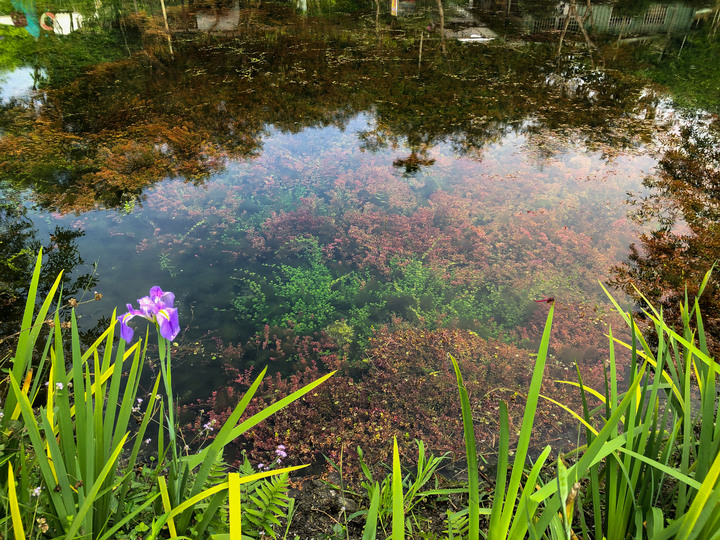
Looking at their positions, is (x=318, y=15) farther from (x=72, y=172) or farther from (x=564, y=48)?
(x=72, y=172)

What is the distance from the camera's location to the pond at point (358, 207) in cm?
186

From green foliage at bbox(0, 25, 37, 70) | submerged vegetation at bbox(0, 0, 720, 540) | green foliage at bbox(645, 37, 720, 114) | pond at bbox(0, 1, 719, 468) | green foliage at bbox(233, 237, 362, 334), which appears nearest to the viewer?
submerged vegetation at bbox(0, 0, 720, 540)

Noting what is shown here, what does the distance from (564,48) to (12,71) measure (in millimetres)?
6362

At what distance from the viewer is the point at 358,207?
2752mm

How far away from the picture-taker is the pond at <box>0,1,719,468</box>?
186 cm

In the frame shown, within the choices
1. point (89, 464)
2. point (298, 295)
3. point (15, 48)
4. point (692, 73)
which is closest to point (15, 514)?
point (89, 464)

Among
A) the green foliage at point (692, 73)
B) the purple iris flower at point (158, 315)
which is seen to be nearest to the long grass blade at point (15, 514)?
the purple iris flower at point (158, 315)

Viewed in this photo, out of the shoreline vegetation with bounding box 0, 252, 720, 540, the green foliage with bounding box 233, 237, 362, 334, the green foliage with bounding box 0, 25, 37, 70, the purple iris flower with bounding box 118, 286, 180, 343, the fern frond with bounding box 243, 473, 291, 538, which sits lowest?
the green foliage with bounding box 233, 237, 362, 334

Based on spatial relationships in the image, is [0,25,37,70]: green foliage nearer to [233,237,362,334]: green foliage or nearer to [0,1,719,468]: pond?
[0,1,719,468]: pond

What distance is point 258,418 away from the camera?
729 mm

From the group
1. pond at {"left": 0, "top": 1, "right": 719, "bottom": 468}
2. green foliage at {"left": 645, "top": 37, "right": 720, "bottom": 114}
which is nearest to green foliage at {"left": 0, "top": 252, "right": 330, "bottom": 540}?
pond at {"left": 0, "top": 1, "right": 719, "bottom": 468}

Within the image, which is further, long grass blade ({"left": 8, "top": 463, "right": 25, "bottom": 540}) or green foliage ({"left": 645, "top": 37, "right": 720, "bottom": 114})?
green foliage ({"left": 645, "top": 37, "right": 720, "bottom": 114})

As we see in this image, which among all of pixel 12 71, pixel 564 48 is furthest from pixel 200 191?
pixel 564 48

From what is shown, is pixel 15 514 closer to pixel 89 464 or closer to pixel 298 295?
pixel 89 464
